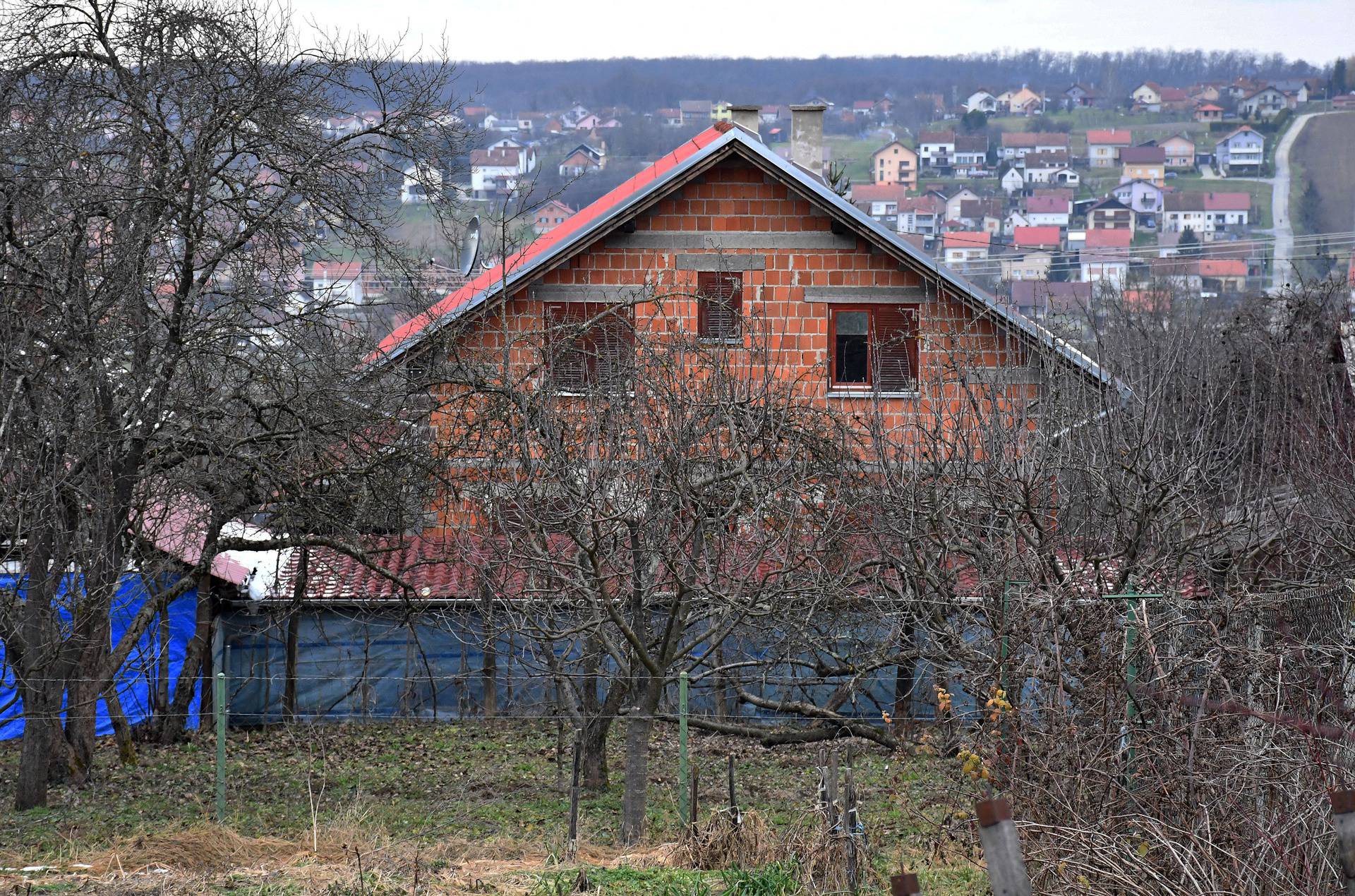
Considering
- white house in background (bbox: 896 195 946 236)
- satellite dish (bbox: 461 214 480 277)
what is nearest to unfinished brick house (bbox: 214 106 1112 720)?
satellite dish (bbox: 461 214 480 277)

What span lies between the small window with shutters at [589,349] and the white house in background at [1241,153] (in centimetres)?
12663

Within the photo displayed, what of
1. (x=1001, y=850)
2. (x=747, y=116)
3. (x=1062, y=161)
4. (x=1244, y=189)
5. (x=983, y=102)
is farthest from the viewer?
(x=983, y=102)

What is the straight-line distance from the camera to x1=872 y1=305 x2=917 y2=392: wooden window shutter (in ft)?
59.9

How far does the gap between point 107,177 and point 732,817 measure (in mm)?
7660

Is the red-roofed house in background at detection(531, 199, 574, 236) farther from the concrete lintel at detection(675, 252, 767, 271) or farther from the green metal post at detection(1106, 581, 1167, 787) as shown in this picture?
the green metal post at detection(1106, 581, 1167, 787)

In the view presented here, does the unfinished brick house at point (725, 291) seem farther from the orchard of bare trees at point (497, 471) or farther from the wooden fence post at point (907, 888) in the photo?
the wooden fence post at point (907, 888)

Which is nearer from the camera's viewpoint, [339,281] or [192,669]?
[339,281]

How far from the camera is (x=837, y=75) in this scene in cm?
15950

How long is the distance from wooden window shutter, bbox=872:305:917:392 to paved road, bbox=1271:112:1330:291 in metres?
53.6

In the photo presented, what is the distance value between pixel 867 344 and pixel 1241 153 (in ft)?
426

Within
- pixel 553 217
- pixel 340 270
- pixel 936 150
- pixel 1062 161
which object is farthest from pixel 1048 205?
pixel 340 270


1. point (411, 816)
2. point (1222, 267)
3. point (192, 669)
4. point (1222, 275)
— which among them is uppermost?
point (1222, 267)

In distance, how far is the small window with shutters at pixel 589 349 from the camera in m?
12.1

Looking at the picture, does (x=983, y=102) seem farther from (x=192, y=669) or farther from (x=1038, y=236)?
(x=192, y=669)
